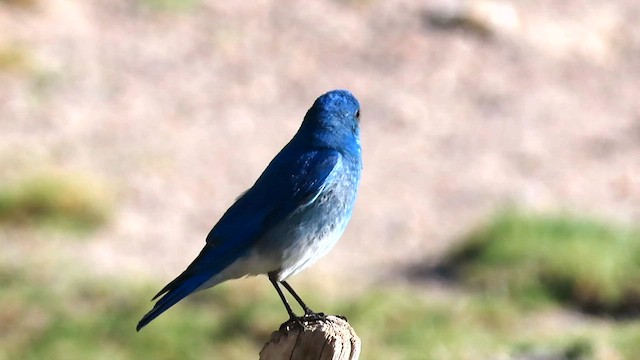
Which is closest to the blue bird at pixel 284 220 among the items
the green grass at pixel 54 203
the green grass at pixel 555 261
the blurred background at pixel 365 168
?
the blurred background at pixel 365 168

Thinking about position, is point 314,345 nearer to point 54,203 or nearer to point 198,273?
point 198,273

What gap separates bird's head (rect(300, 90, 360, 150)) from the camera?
4.87 meters

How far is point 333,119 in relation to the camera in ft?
16.0

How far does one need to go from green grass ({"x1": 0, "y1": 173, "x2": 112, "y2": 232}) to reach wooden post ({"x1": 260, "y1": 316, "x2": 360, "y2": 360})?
253 inches

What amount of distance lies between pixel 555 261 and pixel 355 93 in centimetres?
465

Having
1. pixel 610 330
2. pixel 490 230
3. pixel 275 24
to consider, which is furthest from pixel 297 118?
pixel 610 330

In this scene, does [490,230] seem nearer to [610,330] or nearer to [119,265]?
[610,330]

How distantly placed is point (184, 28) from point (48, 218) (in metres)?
4.97

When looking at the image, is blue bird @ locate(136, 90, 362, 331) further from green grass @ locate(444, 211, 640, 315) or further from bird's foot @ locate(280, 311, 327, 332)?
green grass @ locate(444, 211, 640, 315)

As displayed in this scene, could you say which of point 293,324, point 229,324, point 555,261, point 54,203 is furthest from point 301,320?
point 54,203

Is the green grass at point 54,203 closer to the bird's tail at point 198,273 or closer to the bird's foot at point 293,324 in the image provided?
the bird's tail at point 198,273

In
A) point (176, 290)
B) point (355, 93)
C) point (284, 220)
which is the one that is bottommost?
point (176, 290)

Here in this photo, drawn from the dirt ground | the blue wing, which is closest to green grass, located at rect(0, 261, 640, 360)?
the dirt ground

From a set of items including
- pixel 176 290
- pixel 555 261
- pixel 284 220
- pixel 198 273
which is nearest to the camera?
pixel 176 290
